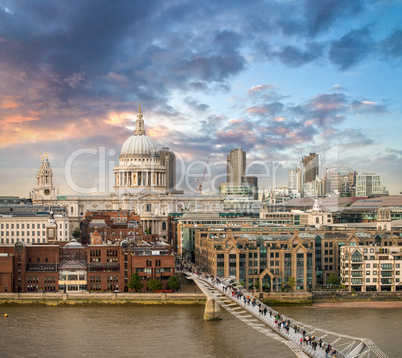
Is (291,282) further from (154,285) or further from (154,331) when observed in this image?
(154,331)

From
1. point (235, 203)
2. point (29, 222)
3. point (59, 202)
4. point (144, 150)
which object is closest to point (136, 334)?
point (29, 222)

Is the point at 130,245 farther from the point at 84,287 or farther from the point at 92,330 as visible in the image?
the point at 92,330

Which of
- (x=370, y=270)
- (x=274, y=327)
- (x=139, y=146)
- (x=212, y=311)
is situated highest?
(x=139, y=146)

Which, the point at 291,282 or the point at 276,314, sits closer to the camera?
the point at 276,314

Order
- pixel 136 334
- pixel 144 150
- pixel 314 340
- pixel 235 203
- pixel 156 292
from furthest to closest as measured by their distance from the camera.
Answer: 1. pixel 235 203
2. pixel 144 150
3. pixel 156 292
4. pixel 136 334
5. pixel 314 340

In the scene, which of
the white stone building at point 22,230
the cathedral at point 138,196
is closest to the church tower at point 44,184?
the cathedral at point 138,196

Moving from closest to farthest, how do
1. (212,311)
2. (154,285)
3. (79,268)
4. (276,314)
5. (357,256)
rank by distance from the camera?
(276,314) < (212,311) < (154,285) < (79,268) < (357,256)

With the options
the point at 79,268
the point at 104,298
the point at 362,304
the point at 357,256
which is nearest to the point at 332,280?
the point at 357,256
